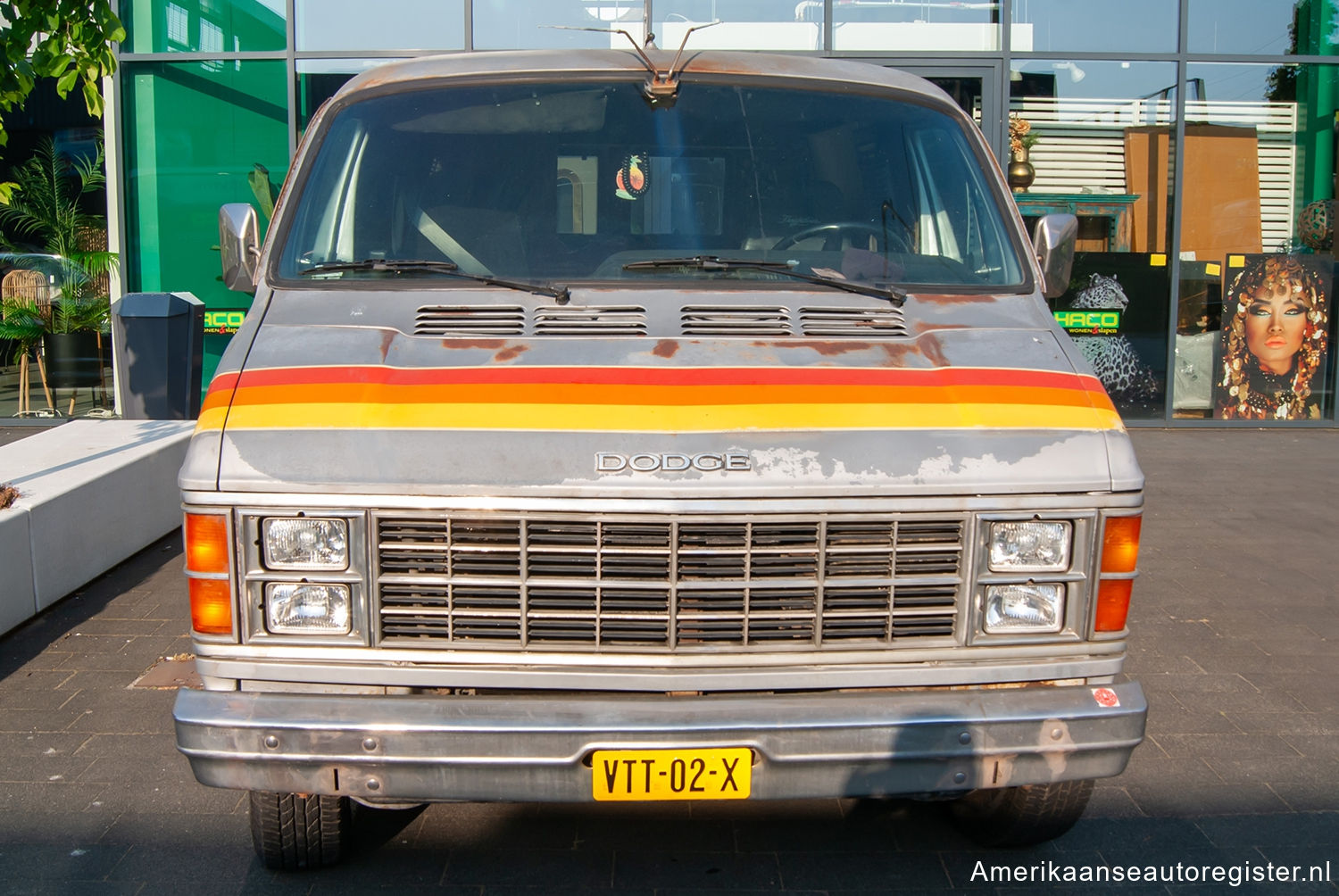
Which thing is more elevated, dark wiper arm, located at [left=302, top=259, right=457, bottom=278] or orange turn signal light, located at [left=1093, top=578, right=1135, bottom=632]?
dark wiper arm, located at [left=302, top=259, right=457, bottom=278]

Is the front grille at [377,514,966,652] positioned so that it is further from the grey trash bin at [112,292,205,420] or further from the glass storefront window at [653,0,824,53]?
the glass storefront window at [653,0,824,53]

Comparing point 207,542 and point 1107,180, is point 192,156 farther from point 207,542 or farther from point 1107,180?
point 207,542

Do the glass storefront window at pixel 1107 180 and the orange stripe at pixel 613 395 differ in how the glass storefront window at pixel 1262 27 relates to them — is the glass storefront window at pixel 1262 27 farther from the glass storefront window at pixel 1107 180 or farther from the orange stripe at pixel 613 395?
the orange stripe at pixel 613 395

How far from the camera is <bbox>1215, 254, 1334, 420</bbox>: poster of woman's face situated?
37.3 feet

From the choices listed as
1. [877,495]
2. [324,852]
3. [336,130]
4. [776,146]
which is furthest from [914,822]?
[336,130]

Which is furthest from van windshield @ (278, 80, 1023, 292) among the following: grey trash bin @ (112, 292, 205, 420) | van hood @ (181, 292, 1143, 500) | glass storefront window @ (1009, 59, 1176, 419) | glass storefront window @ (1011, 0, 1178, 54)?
glass storefront window @ (1011, 0, 1178, 54)

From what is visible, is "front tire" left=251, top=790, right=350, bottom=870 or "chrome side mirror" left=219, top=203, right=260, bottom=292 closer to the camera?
"front tire" left=251, top=790, right=350, bottom=870

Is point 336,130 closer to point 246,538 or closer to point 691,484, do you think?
point 246,538

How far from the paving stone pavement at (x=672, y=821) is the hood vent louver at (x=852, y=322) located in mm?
1554

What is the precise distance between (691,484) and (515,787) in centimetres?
82

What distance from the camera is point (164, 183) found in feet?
36.5

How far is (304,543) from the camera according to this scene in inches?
116

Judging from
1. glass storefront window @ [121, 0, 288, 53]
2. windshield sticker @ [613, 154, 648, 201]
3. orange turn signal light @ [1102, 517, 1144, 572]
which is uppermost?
glass storefront window @ [121, 0, 288, 53]

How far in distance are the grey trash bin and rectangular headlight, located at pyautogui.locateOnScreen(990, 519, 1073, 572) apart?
7206mm
